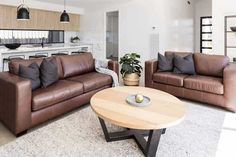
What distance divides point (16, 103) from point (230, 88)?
10.6 feet

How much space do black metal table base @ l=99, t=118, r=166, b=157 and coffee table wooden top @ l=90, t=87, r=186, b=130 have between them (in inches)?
6.7

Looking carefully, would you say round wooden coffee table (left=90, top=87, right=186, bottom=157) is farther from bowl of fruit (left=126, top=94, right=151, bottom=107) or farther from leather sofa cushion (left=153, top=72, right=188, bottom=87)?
leather sofa cushion (left=153, top=72, right=188, bottom=87)

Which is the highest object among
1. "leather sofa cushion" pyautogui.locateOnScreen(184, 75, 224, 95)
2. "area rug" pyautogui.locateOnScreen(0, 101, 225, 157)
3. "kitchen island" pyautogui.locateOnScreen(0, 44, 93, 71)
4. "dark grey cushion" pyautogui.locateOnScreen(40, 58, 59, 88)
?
"kitchen island" pyautogui.locateOnScreen(0, 44, 93, 71)

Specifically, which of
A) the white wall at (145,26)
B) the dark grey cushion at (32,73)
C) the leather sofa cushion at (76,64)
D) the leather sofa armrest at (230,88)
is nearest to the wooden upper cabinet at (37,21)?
the white wall at (145,26)

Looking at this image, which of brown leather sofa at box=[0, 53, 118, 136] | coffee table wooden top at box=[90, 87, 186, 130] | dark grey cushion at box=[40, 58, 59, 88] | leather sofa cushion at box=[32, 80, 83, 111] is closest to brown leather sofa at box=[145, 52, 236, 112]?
brown leather sofa at box=[0, 53, 118, 136]

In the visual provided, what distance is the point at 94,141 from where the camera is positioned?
251 centimetres

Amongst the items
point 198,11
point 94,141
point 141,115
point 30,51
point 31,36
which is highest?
point 198,11

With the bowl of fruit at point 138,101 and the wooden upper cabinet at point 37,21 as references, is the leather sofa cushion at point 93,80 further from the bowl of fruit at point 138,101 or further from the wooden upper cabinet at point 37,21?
the wooden upper cabinet at point 37,21

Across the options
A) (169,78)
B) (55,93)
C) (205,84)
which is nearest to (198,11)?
(169,78)

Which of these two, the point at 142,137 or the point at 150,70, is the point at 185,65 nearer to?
the point at 150,70

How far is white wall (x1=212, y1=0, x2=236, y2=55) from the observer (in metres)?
5.16

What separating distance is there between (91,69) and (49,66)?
1.28 metres

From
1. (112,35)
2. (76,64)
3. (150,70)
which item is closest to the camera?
(76,64)

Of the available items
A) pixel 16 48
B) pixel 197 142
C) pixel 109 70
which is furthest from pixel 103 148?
pixel 16 48
